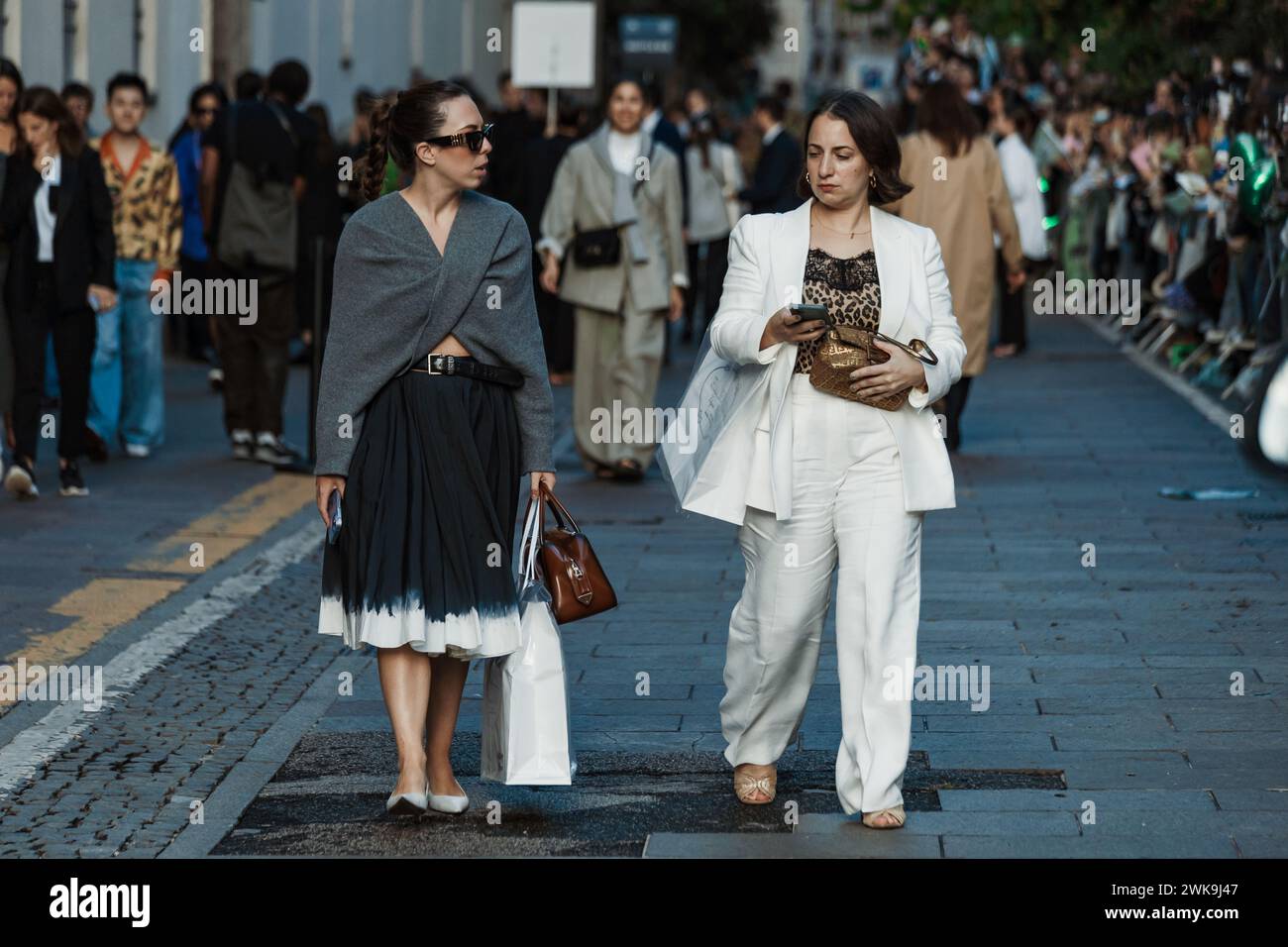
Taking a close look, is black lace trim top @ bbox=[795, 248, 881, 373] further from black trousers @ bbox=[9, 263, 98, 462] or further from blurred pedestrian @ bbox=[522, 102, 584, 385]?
blurred pedestrian @ bbox=[522, 102, 584, 385]

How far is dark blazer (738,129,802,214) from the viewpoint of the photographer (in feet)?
62.5

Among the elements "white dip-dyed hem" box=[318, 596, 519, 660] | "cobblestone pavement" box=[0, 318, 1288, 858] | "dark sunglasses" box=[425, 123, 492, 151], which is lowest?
"cobblestone pavement" box=[0, 318, 1288, 858]

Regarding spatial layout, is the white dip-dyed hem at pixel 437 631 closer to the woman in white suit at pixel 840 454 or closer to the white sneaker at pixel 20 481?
the woman in white suit at pixel 840 454

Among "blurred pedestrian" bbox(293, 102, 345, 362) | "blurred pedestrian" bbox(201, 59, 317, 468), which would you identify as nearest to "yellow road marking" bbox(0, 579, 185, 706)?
"blurred pedestrian" bbox(293, 102, 345, 362)

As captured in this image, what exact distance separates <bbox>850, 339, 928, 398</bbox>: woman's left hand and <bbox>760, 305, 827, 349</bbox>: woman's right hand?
0.14 m

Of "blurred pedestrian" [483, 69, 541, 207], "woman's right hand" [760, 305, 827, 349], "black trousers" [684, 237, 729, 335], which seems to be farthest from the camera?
"black trousers" [684, 237, 729, 335]

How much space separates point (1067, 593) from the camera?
29.2 ft

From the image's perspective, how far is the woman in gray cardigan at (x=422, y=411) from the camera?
564 centimetres

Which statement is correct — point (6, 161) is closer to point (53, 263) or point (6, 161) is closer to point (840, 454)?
point (53, 263)

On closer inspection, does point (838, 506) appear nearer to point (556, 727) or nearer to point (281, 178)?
point (556, 727)

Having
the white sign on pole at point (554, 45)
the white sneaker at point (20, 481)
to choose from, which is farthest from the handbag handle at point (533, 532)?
the white sign on pole at point (554, 45)

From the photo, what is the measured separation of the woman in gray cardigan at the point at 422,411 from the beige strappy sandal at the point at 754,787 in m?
0.70

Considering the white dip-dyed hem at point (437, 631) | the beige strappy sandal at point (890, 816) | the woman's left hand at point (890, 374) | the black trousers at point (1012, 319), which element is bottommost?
the black trousers at point (1012, 319)

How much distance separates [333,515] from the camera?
570cm
